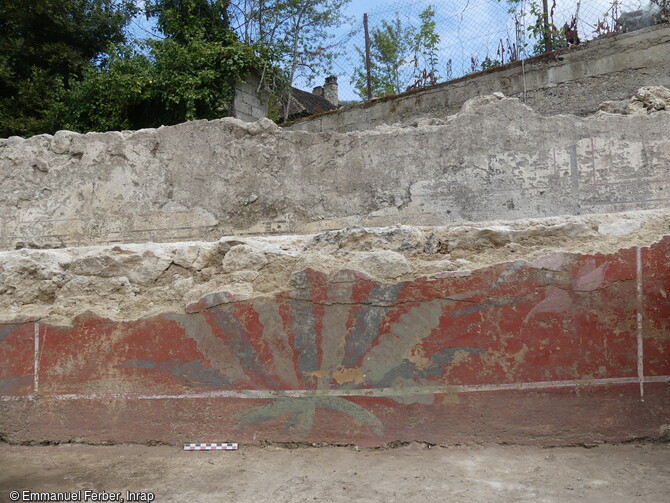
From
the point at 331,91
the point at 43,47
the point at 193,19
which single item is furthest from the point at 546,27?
the point at 331,91

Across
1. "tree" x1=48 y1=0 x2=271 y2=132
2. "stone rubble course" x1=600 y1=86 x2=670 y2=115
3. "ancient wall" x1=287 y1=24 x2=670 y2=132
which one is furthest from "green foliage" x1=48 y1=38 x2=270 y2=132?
"stone rubble course" x1=600 y1=86 x2=670 y2=115

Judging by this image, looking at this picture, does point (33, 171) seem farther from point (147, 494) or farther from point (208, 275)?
point (147, 494)

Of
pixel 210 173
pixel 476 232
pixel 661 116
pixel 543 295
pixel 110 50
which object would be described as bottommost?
pixel 543 295

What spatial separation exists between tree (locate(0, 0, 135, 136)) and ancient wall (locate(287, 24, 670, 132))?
515 centimetres

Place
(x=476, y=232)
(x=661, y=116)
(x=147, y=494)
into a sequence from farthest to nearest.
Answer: (x=661, y=116) → (x=476, y=232) → (x=147, y=494)

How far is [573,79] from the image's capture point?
5723 millimetres

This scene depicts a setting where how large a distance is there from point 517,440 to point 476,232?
0.80 m

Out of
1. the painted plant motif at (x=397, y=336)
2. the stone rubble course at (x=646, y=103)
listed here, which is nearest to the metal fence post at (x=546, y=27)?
the stone rubble course at (x=646, y=103)

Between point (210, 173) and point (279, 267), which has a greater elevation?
point (210, 173)

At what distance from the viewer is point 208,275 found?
2.47 m

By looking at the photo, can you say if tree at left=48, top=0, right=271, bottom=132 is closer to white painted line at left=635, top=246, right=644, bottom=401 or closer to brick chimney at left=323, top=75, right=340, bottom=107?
white painted line at left=635, top=246, right=644, bottom=401

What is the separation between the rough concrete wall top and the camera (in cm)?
384

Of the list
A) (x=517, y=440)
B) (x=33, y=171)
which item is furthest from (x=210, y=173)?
(x=517, y=440)

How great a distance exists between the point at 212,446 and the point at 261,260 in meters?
0.76
